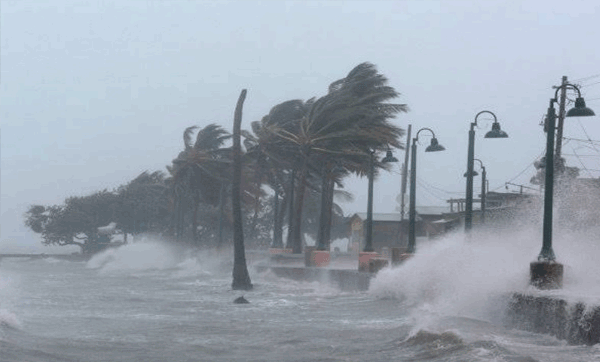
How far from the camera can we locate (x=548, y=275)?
18.5 m

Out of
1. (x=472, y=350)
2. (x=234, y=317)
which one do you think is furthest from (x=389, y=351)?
(x=234, y=317)

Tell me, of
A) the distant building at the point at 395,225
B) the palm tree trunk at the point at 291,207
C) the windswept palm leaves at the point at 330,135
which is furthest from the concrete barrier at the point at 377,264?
the distant building at the point at 395,225

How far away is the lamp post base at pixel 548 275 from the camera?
60.5 ft

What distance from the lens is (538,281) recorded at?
18.7 metres

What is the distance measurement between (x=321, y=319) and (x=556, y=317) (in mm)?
7294

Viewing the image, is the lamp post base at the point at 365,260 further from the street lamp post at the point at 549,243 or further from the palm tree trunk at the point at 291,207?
the street lamp post at the point at 549,243

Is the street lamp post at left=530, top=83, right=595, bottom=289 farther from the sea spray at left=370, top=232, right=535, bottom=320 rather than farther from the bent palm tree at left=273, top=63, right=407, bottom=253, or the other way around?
the bent palm tree at left=273, top=63, right=407, bottom=253

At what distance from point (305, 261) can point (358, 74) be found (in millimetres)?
8540

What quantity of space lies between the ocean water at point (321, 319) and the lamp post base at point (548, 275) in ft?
1.01

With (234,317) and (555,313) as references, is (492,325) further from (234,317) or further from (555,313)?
(234,317)

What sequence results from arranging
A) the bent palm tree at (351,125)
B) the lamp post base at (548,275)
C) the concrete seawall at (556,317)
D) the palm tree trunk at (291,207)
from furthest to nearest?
the palm tree trunk at (291,207)
the bent palm tree at (351,125)
the lamp post base at (548,275)
the concrete seawall at (556,317)

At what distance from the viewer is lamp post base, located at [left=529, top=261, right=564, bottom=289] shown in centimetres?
1844

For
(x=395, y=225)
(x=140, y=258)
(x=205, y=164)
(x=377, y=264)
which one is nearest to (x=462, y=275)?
(x=377, y=264)

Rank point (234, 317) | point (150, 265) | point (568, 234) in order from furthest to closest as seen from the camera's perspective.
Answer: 1. point (150, 265)
2. point (568, 234)
3. point (234, 317)
